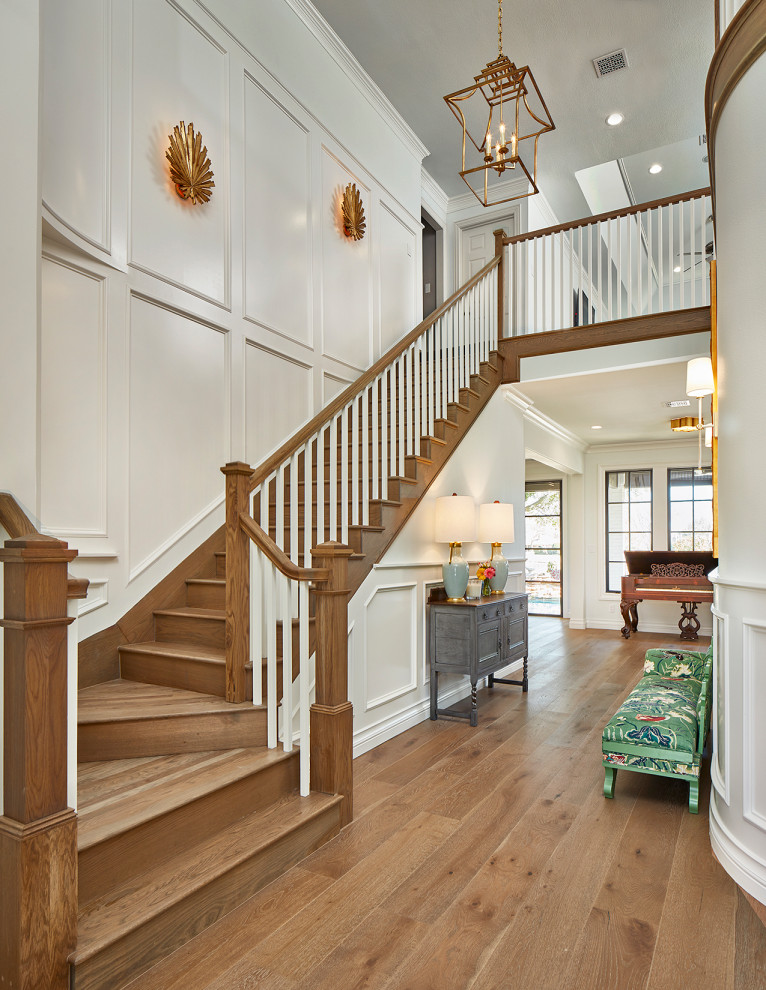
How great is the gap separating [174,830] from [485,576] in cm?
327

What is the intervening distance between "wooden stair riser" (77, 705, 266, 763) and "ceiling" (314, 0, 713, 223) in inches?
210

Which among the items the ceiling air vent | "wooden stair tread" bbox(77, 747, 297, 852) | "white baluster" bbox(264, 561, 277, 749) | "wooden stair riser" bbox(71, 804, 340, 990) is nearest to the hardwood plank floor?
"wooden stair riser" bbox(71, 804, 340, 990)

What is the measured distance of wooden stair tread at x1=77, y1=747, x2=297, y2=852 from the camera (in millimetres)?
2076

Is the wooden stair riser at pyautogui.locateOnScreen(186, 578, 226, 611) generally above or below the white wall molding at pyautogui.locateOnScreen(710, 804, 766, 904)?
above

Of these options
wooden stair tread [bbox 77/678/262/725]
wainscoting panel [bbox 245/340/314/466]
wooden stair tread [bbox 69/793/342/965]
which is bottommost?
wooden stair tread [bbox 69/793/342/965]

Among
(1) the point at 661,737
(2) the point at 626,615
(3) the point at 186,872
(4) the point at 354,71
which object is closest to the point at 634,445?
(2) the point at 626,615

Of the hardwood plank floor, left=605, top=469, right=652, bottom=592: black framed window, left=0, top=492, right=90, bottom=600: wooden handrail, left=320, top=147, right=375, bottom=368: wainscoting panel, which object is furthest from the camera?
left=605, top=469, right=652, bottom=592: black framed window

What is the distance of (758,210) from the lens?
2.39 m

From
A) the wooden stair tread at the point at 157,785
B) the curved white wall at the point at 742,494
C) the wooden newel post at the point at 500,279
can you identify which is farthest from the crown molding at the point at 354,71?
the wooden stair tread at the point at 157,785

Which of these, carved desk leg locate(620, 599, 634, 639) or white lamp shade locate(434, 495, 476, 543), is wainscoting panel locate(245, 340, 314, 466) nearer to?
white lamp shade locate(434, 495, 476, 543)

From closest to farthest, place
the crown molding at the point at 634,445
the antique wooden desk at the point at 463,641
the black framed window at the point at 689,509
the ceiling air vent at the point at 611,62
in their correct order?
the antique wooden desk at the point at 463,641, the ceiling air vent at the point at 611,62, the black framed window at the point at 689,509, the crown molding at the point at 634,445

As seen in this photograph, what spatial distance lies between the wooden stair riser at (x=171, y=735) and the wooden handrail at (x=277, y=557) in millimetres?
633

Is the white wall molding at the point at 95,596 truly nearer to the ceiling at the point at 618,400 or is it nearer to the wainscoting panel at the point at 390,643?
the wainscoting panel at the point at 390,643

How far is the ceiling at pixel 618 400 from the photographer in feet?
19.0
